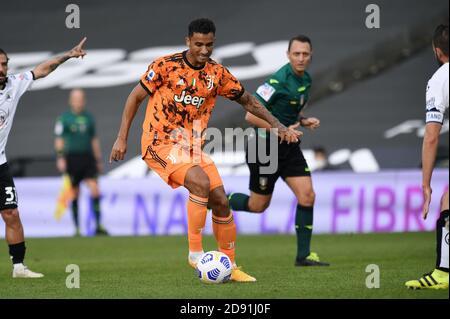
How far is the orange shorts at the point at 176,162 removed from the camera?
Answer: 7.49 metres

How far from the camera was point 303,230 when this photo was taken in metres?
9.28

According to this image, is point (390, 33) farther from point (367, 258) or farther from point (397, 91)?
point (367, 258)

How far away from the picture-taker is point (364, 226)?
47.6ft

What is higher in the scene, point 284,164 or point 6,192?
point 284,164

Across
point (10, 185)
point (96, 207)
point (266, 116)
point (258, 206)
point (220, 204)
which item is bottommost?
point (96, 207)

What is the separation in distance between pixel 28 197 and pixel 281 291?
370 inches

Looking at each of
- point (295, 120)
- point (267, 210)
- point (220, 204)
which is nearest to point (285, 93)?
point (295, 120)

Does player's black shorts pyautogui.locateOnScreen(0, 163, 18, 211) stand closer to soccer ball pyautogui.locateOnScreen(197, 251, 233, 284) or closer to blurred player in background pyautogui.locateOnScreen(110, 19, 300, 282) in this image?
blurred player in background pyautogui.locateOnScreen(110, 19, 300, 282)

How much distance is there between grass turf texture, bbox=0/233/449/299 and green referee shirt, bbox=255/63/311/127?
5.06 feet

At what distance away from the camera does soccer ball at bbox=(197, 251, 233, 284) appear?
24.0ft

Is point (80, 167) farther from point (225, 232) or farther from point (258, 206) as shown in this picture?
point (225, 232)

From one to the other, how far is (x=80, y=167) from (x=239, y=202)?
578 cm

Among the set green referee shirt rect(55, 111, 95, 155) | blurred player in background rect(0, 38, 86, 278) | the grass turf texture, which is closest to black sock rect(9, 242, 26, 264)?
blurred player in background rect(0, 38, 86, 278)
